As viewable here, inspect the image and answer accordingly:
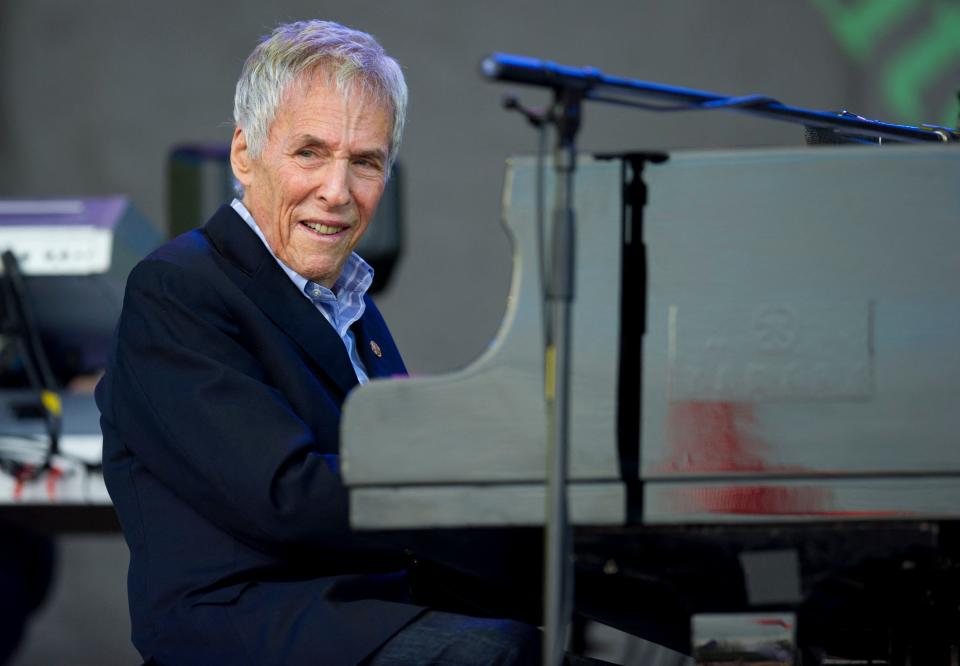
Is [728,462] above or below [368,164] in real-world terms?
below

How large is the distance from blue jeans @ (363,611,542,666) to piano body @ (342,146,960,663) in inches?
11.6

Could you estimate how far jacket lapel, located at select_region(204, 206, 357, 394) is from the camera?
69.5 inches

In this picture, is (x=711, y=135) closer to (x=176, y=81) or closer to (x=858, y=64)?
(x=858, y=64)

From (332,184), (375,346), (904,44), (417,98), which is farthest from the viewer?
(417,98)

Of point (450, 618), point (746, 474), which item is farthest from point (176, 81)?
point (746, 474)

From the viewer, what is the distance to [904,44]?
4.27 m

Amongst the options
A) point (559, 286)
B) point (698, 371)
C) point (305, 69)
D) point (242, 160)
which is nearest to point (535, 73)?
point (559, 286)

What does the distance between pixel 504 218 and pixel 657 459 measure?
30 centimetres

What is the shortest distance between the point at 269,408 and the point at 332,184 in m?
0.46

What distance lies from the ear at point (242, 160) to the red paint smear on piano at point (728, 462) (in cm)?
93

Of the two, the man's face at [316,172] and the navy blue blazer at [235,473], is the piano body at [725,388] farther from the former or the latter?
the man's face at [316,172]

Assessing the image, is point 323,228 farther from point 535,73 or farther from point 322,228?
point 535,73

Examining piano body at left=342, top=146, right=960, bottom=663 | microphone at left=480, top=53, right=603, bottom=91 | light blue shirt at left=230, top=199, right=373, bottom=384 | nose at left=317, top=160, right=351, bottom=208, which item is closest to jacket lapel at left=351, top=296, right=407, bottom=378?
light blue shirt at left=230, top=199, right=373, bottom=384

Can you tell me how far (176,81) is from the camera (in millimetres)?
4480
